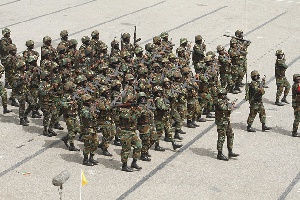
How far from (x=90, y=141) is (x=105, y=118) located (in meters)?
0.85

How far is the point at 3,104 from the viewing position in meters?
23.2

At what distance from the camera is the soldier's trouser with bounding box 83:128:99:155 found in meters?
19.2

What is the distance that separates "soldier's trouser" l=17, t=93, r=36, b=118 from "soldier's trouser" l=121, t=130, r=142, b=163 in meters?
4.53

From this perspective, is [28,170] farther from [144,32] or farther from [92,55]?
[144,32]

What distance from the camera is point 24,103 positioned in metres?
22.4

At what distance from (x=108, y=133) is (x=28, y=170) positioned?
7.86 ft

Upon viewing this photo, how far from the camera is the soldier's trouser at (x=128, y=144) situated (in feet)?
62.2

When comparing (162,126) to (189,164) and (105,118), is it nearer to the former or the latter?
(189,164)

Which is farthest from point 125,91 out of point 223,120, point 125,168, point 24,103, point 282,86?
point 282,86

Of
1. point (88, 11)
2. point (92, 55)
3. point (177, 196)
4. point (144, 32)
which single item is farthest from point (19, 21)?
point (177, 196)

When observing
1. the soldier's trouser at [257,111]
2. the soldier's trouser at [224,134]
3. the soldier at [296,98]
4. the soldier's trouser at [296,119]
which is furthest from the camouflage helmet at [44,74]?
the soldier's trouser at [296,119]

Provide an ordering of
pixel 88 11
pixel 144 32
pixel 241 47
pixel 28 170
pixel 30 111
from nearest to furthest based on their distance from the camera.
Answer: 1. pixel 28 170
2. pixel 30 111
3. pixel 241 47
4. pixel 144 32
5. pixel 88 11

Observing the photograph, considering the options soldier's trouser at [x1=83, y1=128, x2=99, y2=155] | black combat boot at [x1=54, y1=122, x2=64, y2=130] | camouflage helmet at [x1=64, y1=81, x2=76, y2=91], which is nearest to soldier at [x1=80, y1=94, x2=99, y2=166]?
soldier's trouser at [x1=83, y1=128, x2=99, y2=155]

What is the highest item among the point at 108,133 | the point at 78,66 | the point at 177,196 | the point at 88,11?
the point at 88,11
